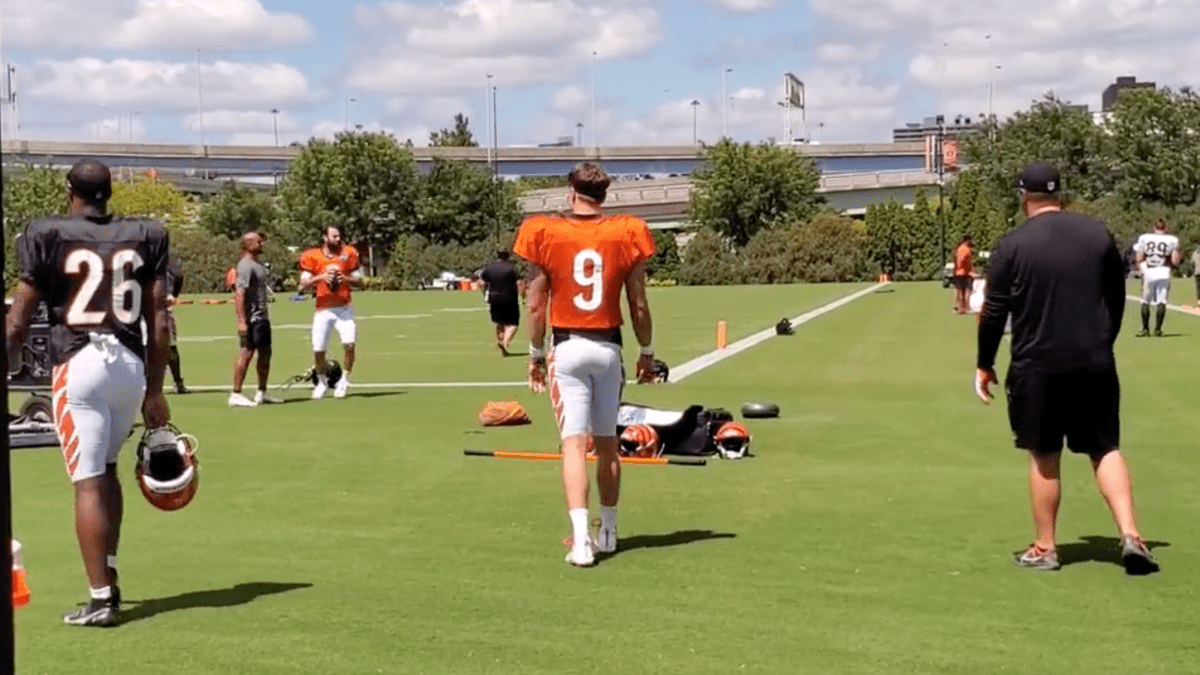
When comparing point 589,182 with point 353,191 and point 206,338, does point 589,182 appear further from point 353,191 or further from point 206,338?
point 353,191

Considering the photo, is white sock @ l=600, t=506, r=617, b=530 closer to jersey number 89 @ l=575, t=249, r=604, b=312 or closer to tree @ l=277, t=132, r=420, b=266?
jersey number 89 @ l=575, t=249, r=604, b=312

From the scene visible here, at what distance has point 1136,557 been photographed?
822 cm

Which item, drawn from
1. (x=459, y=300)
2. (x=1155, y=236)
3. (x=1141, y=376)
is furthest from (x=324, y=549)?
(x=459, y=300)

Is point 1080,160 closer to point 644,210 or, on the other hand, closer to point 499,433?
point 644,210

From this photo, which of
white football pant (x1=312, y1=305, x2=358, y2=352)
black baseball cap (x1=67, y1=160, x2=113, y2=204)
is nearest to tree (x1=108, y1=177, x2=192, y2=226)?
white football pant (x1=312, y1=305, x2=358, y2=352)

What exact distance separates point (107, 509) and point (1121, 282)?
4.92 meters

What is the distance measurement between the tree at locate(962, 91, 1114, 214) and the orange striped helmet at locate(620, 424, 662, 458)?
9672 cm

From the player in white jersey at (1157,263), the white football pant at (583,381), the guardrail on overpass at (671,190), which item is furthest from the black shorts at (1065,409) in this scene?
the guardrail on overpass at (671,190)

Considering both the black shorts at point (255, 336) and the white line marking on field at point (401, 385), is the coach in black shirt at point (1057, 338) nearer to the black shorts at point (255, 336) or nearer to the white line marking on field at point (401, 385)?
the black shorts at point (255, 336)

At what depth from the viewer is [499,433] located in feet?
50.7

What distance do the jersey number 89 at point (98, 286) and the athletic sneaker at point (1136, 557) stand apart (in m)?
4.87

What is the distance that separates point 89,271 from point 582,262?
8.58 ft

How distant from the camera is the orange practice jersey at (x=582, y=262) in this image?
8719 millimetres

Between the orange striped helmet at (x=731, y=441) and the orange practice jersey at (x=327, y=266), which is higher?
the orange practice jersey at (x=327, y=266)
